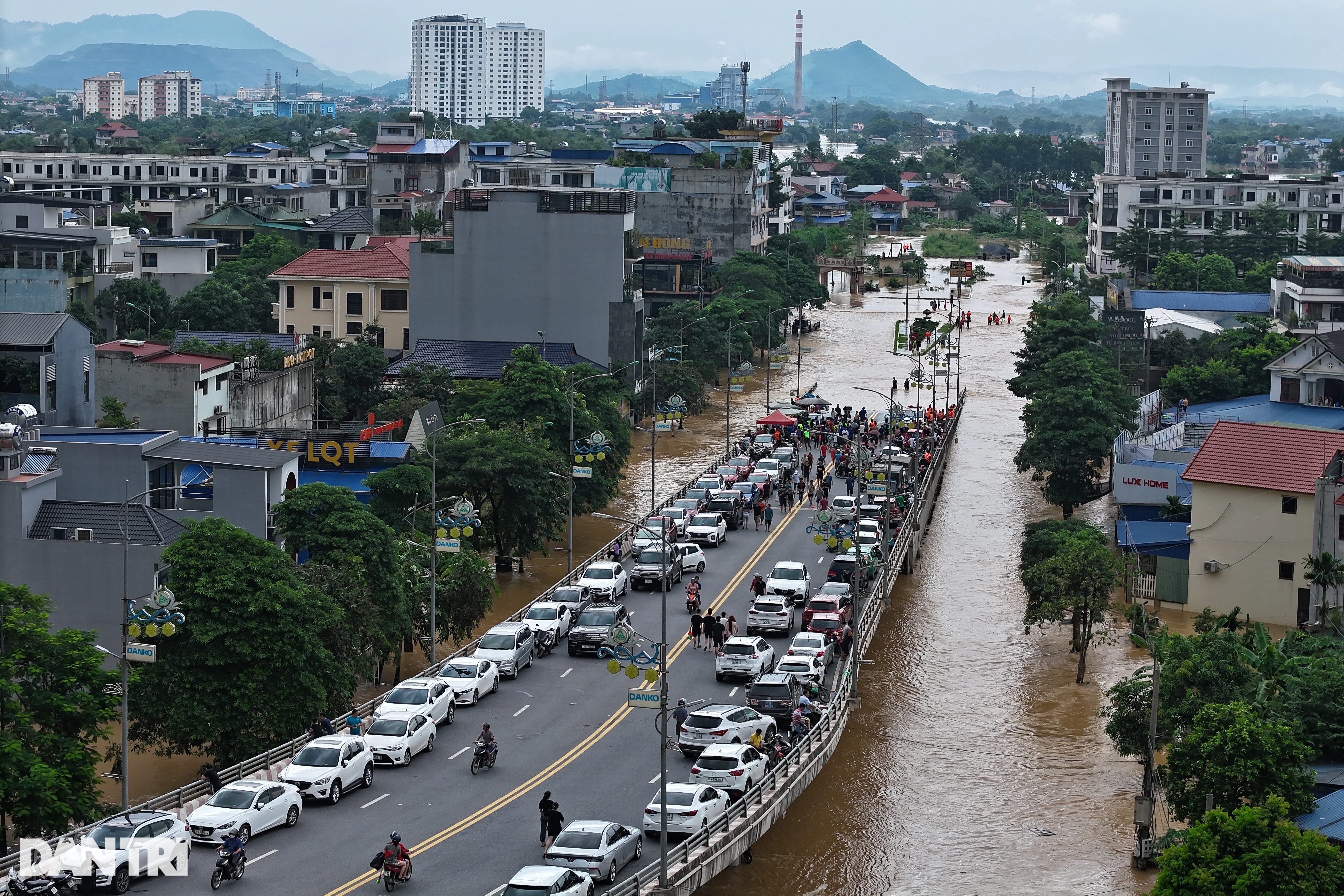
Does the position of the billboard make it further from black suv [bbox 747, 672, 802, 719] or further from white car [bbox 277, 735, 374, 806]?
white car [bbox 277, 735, 374, 806]

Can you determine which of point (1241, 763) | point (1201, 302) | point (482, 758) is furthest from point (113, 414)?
point (1201, 302)

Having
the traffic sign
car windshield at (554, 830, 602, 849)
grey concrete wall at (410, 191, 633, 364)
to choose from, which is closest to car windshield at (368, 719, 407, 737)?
the traffic sign

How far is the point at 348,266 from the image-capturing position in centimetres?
9931

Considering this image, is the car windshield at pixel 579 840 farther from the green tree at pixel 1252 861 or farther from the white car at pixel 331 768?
the green tree at pixel 1252 861

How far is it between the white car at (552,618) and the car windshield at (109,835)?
18221 mm

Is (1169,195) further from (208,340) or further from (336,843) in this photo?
(336,843)

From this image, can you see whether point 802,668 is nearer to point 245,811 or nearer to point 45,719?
point 245,811

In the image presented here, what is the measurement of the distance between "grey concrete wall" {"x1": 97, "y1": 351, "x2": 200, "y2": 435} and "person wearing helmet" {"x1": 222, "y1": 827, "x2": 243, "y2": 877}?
3823 centimetres

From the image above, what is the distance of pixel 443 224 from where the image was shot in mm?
117875

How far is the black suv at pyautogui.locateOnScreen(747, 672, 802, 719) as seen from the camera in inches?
1713

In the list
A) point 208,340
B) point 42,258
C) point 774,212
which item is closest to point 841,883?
point 208,340

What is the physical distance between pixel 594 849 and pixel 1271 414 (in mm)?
52152

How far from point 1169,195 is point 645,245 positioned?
1948 inches

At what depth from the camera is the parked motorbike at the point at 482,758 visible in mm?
38188
